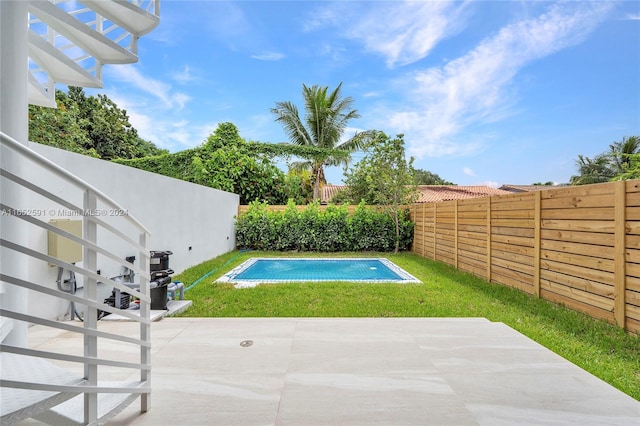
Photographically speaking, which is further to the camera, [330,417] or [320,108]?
[320,108]

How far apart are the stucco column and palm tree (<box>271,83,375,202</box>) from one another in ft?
46.3

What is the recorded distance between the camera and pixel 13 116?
232 centimetres

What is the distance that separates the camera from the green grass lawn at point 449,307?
2.97m

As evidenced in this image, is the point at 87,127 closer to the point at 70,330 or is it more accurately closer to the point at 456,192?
Result: the point at 70,330

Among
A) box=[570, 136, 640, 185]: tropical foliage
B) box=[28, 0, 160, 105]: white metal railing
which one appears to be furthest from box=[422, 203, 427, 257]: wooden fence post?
box=[570, 136, 640, 185]: tropical foliage

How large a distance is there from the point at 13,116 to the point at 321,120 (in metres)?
15.5

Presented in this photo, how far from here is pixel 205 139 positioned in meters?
13.9

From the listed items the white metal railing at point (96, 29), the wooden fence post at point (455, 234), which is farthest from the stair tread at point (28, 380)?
the wooden fence post at point (455, 234)

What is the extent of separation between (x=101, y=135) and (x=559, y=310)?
26.0 m

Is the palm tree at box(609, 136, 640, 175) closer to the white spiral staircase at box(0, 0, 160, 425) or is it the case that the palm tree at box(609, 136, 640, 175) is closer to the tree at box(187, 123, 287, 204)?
the tree at box(187, 123, 287, 204)

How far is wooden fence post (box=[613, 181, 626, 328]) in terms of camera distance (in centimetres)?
342

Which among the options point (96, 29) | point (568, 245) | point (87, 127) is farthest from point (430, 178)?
point (96, 29)

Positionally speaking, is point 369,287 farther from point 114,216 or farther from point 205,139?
point 205,139

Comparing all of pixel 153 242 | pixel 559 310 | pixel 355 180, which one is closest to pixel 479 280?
pixel 559 310
